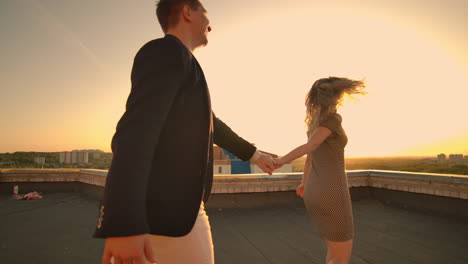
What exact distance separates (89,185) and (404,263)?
8398mm

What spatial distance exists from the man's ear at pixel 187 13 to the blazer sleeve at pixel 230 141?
793mm

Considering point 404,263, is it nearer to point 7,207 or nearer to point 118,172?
point 118,172

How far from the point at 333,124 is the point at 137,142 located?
6.04 ft

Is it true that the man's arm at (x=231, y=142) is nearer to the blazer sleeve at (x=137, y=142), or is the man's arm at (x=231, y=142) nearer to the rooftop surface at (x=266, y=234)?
the blazer sleeve at (x=137, y=142)

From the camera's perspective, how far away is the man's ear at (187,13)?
151cm

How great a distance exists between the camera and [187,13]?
1.52 metres

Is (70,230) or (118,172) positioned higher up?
(118,172)

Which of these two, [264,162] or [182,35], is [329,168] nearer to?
[264,162]

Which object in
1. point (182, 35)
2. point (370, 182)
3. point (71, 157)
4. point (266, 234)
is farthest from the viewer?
point (71, 157)

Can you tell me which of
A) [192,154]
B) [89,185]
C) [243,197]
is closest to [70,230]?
[243,197]

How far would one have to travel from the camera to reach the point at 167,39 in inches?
46.6

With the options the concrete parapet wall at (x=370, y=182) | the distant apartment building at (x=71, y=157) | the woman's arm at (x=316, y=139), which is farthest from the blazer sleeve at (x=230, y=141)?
the distant apartment building at (x=71, y=157)

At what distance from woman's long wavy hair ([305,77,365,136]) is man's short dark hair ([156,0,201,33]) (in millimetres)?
1394

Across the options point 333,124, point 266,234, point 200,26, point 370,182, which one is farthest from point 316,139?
point 370,182
